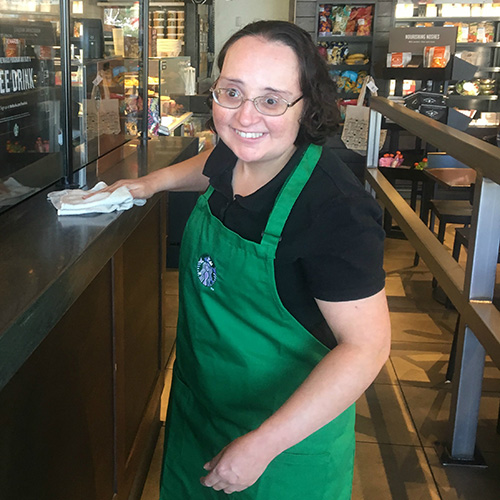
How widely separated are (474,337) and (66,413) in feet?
5.19

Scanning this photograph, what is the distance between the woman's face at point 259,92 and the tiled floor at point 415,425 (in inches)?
60.3

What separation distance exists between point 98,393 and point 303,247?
73 centimetres

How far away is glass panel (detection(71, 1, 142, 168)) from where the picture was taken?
208 cm

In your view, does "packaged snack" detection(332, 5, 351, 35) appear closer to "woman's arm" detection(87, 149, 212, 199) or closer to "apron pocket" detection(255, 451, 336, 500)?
"woman's arm" detection(87, 149, 212, 199)

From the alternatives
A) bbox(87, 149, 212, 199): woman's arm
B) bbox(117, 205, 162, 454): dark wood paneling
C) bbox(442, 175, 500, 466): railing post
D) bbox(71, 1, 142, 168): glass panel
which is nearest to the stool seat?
bbox(442, 175, 500, 466): railing post

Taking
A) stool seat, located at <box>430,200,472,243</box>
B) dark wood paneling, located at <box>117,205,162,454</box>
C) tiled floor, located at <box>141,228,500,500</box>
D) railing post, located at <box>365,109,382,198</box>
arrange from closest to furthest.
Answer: dark wood paneling, located at <box>117,205,162,454</box>
tiled floor, located at <box>141,228,500,500</box>
stool seat, located at <box>430,200,472,243</box>
railing post, located at <box>365,109,382,198</box>

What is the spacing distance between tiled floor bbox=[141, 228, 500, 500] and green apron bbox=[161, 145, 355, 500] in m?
0.98

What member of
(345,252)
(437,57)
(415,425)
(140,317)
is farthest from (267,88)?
(437,57)

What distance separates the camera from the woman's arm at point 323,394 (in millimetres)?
1136

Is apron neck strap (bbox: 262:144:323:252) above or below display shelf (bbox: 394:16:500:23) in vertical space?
below

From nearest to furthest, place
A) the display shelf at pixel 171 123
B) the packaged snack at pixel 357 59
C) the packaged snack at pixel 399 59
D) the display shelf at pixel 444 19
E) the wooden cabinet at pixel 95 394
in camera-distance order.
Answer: the wooden cabinet at pixel 95 394 → the display shelf at pixel 171 123 → the packaged snack at pixel 399 59 → the display shelf at pixel 444 19 → the packaged snack at pixel 357 59

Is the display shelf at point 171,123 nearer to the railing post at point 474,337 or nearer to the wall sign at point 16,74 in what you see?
the railing post at point 474,337

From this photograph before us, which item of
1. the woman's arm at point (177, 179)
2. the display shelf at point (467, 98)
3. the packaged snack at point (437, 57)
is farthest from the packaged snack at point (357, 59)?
the woman's arm at point (177, 179)

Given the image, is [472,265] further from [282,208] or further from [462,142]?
[282,208]
